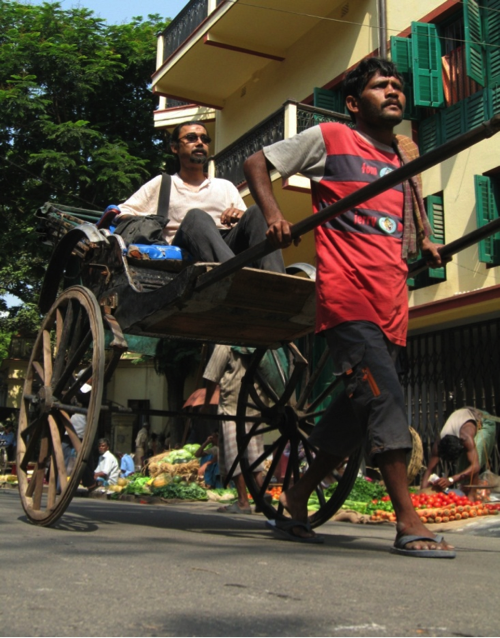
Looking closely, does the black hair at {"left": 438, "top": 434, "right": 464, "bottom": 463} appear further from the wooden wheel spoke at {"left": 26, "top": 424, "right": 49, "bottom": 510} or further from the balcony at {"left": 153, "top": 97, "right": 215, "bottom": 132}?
the balcony at {"left": 153, "top": 97, "right": 215, "bottom": 132}

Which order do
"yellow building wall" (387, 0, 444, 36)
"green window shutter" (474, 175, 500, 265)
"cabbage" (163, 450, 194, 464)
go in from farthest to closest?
"yellow building wall" (387, 0, 444, 36), "cabbage" (163, 450, 194, 464), "green window shutter" (474, 175, 500, 265)

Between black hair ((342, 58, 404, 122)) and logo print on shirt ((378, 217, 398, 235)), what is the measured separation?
0.63 metres

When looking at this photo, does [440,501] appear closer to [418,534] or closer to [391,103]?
[418,534]

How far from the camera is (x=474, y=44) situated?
1162 cm

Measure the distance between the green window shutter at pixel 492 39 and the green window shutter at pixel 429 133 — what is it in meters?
1.17

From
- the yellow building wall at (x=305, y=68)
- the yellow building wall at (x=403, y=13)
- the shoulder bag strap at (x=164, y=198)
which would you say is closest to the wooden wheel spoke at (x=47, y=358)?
the shoulder bag strap at (x=164, y=198)

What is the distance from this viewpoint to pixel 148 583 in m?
2.29

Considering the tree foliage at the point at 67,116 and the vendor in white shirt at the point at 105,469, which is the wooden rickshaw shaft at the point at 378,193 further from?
the tree foliage at the point at 67,116

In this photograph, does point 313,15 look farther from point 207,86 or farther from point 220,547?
point 220,547

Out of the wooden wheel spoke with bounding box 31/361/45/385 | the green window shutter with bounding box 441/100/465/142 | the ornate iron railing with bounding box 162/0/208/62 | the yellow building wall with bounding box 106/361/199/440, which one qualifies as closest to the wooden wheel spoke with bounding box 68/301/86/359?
the wooden wheel spoke with bounding box 31/361/45/385

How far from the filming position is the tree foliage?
17844 millimetres

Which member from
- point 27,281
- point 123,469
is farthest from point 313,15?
point 27,281

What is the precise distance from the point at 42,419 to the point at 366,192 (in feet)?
8.27

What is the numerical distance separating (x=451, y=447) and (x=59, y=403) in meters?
5.02
